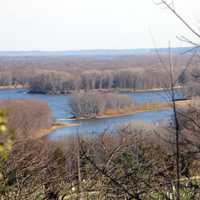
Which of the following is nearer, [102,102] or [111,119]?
[111,119]

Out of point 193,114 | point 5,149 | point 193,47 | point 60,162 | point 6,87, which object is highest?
point 193,47

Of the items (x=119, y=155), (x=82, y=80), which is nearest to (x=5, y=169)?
(x=119, y=155)

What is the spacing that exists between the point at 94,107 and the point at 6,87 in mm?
20149

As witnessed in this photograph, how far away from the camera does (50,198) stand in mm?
2990

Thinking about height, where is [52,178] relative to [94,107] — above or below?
above

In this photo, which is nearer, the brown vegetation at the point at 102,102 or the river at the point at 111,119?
the river at the point at 111,119

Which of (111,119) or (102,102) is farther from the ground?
(102,102)

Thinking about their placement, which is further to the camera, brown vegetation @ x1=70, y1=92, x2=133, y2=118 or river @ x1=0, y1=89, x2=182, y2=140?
brown vegetation @ x1=70, y1=92, x2=133, y2=118

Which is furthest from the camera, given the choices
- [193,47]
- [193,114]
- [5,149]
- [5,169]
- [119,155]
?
[119,155]

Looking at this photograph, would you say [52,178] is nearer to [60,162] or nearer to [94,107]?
[60,162]

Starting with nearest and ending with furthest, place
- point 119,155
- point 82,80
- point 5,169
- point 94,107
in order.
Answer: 1. point 5,169
2. point 119,155
3. point 94,107
4. point 82,80

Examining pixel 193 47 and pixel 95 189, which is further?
pixel 95 189

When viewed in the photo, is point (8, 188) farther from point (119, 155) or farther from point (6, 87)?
point (6, 87)

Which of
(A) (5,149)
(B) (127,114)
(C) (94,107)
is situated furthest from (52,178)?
(B) (127,114)
